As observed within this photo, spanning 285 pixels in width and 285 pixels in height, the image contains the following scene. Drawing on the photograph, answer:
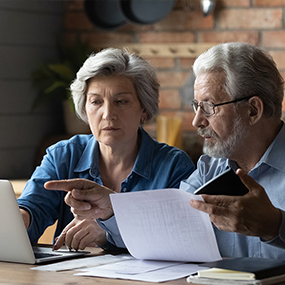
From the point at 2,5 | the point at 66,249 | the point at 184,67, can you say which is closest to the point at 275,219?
the point at 66,249

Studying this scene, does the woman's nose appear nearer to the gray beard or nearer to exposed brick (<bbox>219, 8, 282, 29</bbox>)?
the gray beard

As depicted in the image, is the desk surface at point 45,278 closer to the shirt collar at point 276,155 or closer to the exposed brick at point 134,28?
the shirt collar at point 276,155

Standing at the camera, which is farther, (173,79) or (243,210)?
(173,79)

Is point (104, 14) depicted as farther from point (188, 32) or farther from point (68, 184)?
point (68, 184)

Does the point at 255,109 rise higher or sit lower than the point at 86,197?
higher

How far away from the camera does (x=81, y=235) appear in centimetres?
153

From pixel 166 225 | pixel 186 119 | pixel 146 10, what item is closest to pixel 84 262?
pixel 166 225

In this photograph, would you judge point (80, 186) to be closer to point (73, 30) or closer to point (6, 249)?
point (6, 249)

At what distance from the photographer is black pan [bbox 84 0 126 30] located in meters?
3.15

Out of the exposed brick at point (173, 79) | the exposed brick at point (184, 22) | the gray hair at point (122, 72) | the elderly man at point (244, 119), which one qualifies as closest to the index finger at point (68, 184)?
the elderly man at point (244, 119)

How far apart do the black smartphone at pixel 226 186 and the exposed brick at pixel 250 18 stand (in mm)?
Answer: 1983

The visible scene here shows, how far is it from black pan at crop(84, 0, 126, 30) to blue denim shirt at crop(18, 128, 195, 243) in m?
1.41

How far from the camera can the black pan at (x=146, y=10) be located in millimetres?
3021

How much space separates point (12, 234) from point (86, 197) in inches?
8.7
